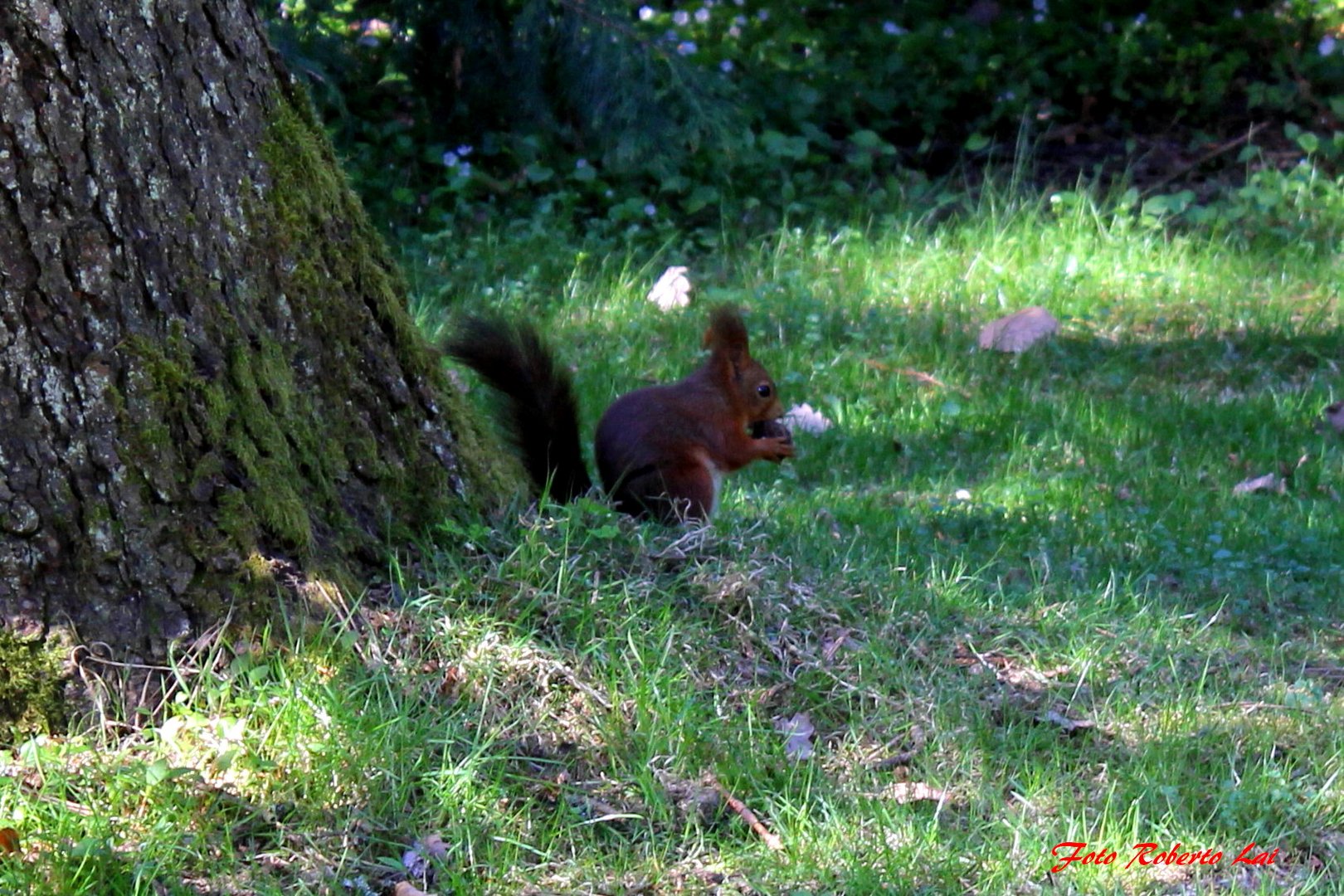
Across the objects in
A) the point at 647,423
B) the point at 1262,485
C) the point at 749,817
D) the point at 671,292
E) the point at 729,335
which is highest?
the point at 729,335

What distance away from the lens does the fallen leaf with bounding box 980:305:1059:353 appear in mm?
5773

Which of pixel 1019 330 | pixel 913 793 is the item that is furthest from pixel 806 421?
pixel 913 793

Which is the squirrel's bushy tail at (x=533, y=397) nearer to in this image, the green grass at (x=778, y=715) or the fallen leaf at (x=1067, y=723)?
the green grass at (x=778, y=715)

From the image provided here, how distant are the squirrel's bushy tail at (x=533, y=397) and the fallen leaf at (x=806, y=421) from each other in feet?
5.20

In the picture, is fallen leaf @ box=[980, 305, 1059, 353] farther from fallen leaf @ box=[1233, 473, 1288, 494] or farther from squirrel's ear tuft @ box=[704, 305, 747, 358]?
squirrel's ear tuft @ box=[704, 305, 747, 358]

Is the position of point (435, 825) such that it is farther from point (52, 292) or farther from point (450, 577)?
point (52, 292)

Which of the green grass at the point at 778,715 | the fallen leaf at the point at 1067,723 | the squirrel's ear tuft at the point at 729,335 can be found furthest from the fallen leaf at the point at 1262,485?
the fallen leaf at the point at 1067,723

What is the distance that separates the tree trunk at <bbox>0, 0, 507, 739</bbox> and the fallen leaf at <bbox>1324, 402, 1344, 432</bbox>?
3484 mm

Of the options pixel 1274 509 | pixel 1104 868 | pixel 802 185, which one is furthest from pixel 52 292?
pixel 802 185

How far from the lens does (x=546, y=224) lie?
23.2ft

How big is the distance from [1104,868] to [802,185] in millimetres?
5576

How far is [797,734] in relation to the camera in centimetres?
265

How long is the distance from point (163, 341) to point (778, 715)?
1250mm

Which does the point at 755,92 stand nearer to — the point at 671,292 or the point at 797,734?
the point at 671,292
